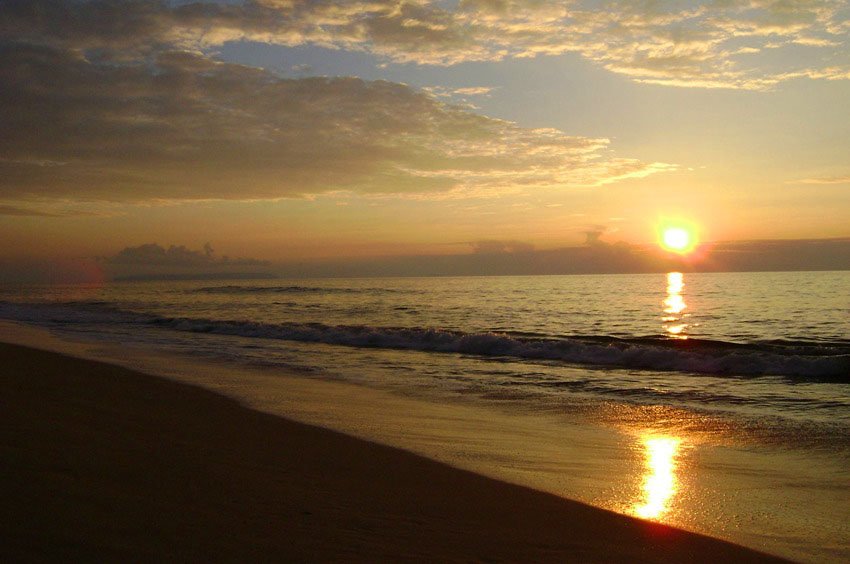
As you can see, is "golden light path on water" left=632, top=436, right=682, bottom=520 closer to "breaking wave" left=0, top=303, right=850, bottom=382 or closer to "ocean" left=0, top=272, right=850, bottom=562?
"ocean" left=0, top=272, right=850, bottom=562

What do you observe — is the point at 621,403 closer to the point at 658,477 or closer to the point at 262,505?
the point at 658,477

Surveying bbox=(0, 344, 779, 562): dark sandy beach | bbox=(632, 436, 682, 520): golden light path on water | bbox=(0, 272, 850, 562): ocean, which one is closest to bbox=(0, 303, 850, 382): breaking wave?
bbox=(0, 272, 850, 562): ocean

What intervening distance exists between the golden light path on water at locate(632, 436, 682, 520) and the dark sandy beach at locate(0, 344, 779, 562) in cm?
48

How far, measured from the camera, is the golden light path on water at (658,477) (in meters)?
5.48

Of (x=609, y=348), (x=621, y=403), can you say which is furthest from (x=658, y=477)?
(x=609, y=348)

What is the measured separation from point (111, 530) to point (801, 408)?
11.7 metres

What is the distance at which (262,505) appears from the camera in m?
4.57

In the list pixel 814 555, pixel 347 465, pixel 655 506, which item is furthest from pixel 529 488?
pixel 814 555

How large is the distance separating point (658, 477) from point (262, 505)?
4239mm

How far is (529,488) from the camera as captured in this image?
5996 millimetres

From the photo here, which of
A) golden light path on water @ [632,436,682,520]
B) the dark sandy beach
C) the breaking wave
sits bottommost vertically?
the breaking wave

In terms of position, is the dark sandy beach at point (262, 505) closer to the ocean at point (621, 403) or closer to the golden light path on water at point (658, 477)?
the golden light path on water at point (658, 477)

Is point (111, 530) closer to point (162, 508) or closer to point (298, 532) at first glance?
point (162, 508)

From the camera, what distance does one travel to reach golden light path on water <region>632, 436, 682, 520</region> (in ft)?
18.0
